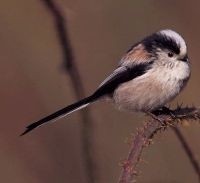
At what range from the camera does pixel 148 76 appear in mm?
2844

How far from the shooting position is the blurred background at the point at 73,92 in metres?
2.49

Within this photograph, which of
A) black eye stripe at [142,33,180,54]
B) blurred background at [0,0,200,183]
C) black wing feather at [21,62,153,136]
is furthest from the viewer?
black wing feather at [21,62,153,136]

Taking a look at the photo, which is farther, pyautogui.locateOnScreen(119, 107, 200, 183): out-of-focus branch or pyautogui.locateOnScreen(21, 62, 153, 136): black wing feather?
pyautogui.locateOnScreen(21, 62, 153, 136): black wing feather

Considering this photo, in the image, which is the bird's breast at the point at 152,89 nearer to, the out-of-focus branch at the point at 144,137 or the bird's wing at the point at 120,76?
the bird's wing at the point at 120,76

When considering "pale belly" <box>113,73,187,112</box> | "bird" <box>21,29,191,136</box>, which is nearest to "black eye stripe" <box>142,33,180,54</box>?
"bird" <box>21,29,191,136</box>

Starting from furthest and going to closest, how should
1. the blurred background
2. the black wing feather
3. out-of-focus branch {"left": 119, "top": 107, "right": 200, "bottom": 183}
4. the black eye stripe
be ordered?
the black wing feather
the black eye stripe
the blurred background
out-of-focus branch {"left": 119, "top": 107, "right": 200, "bottom": 183}

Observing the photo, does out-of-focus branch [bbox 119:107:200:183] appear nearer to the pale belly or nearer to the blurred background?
the blurred background

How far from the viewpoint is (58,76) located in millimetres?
2832

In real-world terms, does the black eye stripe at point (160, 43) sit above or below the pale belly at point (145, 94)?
above

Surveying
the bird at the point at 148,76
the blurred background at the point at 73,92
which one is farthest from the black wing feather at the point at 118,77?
the blurred background at the point at 73,92

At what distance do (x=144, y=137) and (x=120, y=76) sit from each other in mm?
1386

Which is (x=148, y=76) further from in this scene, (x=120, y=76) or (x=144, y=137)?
(x=144, y=137)

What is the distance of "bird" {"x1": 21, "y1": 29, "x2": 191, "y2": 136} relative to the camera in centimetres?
273

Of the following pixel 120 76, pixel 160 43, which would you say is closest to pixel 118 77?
pixel 120 76
